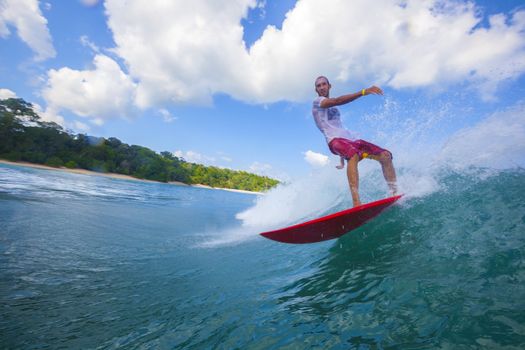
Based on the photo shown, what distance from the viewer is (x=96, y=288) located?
3254mm

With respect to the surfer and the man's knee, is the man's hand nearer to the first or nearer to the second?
the surfer

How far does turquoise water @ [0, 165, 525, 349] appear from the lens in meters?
1.95

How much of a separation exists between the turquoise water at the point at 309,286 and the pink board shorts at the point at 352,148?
1.02 metres

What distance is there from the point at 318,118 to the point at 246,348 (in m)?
3.53

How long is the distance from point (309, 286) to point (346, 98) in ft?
8.58

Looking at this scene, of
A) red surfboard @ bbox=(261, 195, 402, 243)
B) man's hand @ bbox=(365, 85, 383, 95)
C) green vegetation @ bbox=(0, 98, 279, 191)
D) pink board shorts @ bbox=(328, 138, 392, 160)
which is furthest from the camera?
green vegetation @ bbox=(0, 98, 279, 191)

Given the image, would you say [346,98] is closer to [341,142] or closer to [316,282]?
[341,142]

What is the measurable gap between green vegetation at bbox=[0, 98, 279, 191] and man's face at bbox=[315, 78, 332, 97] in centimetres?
6071

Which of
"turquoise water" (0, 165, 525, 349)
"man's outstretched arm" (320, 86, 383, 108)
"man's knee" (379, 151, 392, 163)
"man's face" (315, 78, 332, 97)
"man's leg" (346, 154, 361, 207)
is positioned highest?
"man's face" (315, 78, 332, 97)

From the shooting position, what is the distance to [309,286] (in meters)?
3.18

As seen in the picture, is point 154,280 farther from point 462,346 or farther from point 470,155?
point 470,155

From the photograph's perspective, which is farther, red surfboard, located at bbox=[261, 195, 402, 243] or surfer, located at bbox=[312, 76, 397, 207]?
surfer, located at bbox=[312, 76, 397, 207]

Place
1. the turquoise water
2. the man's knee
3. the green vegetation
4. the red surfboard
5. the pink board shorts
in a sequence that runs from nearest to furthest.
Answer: the turquoise water → the red surfboard → the pink board shorts → the man's knee → the green vegetation

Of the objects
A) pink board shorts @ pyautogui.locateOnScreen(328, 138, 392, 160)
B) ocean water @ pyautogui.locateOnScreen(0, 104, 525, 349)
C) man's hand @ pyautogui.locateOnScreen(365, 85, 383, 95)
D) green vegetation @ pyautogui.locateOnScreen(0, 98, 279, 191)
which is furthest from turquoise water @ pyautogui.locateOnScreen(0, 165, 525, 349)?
green vegetation @ pyautogui.locateOnScreen(0, 98, 279, 191)
